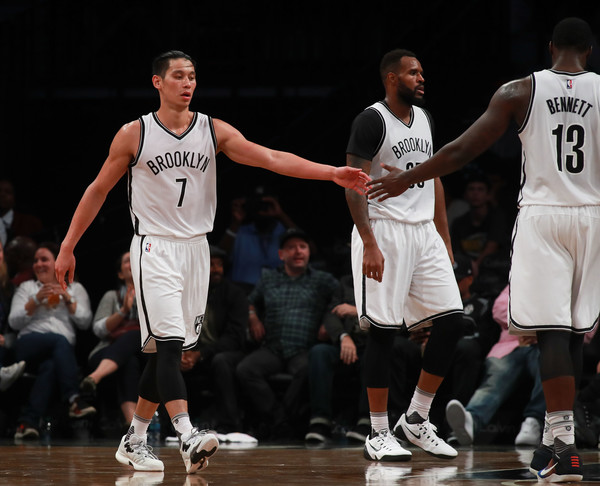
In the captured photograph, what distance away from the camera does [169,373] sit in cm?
472

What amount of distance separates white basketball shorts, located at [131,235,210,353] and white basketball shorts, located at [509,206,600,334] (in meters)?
1.58

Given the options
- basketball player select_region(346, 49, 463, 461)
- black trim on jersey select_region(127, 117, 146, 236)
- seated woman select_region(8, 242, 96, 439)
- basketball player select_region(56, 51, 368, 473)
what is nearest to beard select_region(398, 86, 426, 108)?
basketball player select_region(346, 49, 463, 461)

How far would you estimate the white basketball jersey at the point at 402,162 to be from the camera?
5.37m

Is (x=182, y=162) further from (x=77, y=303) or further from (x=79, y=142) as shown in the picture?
(x=79, y=142)

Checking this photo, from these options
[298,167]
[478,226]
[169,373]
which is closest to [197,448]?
[169,373]

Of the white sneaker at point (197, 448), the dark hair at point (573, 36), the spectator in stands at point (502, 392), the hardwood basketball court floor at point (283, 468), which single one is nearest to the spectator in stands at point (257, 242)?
the spectator in stands at point (502, 392)

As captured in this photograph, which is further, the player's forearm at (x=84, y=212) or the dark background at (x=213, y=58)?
the dark background at (x=213, y=58)

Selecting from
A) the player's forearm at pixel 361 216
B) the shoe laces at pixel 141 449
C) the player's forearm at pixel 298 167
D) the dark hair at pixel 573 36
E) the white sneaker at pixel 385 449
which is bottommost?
the white sneaker at pixel 385 449

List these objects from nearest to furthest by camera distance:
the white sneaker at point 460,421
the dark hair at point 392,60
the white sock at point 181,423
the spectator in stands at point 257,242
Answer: the white sock at point 181,423 → the dark hair at point 392,60 → the white sneaker at point 460,421 → the spectator in stands at point 257,242

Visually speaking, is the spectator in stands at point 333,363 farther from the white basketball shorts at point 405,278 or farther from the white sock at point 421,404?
the white basketball shorts at point 405,278

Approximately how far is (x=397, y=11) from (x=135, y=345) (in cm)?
584

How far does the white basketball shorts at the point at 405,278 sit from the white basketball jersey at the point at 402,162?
5 cm

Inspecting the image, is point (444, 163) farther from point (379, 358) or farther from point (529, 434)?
point (529, 434)

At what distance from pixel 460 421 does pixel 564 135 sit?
9.38 ft
